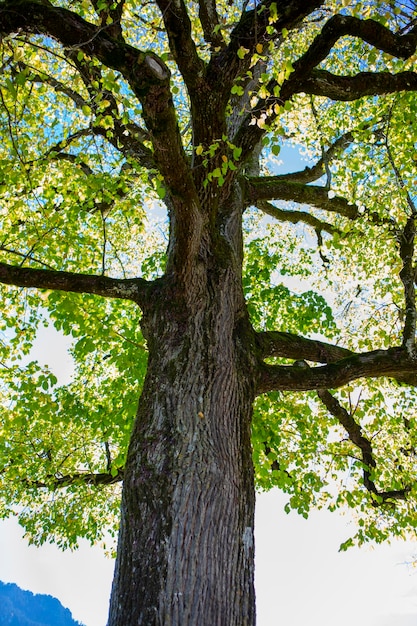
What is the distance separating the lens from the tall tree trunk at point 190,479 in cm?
290

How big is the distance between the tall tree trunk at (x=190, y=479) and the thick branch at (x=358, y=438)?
3.22 meters

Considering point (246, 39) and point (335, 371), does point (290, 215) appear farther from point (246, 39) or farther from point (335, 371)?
point (246, 39)

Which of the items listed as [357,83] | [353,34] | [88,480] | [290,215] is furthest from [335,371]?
[88,480]

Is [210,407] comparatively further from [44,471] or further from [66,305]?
[44,471]

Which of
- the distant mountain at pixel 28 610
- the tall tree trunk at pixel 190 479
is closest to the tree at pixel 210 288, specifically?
the tall tree trunk at pixel 190 479

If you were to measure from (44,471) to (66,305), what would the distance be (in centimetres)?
735

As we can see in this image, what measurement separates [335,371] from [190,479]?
8.08ft

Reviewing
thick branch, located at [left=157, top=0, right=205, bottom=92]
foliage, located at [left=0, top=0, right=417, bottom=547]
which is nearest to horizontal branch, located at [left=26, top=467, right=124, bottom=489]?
foliage, located at [left=0, top=0, right=417, bottom=547]

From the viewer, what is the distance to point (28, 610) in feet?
176

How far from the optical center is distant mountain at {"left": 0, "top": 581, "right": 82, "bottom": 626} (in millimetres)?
51500

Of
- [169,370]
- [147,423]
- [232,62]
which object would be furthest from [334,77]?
[147,423]

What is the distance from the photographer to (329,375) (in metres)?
5.16

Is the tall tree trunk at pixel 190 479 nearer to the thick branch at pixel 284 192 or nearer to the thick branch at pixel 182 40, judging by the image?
the thick branch at pixel 182 40

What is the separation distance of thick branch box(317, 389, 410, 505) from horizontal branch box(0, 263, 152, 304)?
3.58 meters
